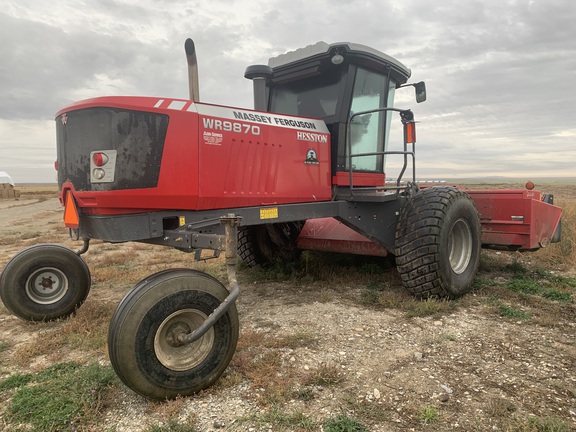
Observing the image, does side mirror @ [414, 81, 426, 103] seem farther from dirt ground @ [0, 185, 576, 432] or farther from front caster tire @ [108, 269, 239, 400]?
front caster tire @ [108, 269, 239, 400]

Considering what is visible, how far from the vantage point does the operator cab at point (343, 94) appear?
187 inches

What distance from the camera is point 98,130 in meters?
3.25

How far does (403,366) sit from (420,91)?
3.67 metres

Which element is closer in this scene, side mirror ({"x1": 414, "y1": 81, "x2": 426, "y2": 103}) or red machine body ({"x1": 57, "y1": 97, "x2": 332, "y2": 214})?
red machine body ({"x1": 57, "y1": 97, "x2": 332, "y2": 214})

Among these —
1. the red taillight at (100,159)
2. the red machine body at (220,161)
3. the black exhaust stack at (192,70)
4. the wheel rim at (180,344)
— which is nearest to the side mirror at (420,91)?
the red machine body at (220,161)

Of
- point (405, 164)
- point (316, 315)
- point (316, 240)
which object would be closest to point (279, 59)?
point (405, 164)

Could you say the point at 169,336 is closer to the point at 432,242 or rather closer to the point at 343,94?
the point at 432,242

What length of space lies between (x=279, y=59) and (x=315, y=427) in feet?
13.9

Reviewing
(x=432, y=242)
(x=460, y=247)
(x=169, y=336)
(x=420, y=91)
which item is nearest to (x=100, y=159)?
(x=169, y=336)

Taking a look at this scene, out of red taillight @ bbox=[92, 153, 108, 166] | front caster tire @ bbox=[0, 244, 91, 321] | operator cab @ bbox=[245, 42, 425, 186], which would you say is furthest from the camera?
operator cab @ bbox=[245, 42, 425, 186]

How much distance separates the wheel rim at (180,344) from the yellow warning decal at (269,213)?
1.44m

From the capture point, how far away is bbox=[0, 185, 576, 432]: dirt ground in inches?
102

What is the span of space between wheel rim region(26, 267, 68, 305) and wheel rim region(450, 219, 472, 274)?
4.61 m

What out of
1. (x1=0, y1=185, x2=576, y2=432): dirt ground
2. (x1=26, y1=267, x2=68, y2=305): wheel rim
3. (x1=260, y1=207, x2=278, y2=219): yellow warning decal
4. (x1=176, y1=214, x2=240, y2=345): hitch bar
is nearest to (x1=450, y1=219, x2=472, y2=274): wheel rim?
(x1=0, y1=185, x2=576, y2=432): dirt ground
